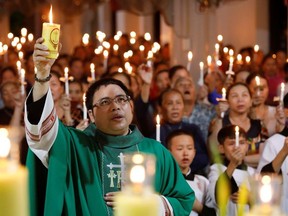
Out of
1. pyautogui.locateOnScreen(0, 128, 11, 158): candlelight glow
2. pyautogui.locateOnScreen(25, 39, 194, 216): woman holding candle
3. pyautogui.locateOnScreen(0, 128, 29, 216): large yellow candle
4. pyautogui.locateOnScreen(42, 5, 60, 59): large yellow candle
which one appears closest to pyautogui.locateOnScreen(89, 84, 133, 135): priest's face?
pyautogui.locateOnScreen(25, 39, 194, 216): woman holding candle

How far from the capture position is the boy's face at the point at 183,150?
5418mm

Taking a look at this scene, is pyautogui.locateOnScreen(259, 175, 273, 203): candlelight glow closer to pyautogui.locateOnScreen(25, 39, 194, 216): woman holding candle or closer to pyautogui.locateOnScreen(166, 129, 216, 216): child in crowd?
pyautogui.locateOnScreen(25, 39, 194, 216): woman holding candle

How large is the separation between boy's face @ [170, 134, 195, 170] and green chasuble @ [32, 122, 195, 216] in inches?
66.8

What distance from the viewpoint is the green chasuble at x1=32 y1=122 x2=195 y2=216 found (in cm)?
327

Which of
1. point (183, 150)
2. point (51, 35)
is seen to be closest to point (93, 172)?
point (51, 35)

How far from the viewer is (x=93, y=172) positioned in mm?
3412

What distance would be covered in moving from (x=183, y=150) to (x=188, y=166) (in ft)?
0.41

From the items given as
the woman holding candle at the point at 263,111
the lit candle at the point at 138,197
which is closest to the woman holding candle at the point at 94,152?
the lit candle at the point at 138,197

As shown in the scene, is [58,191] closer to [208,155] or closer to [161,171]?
[161,171]

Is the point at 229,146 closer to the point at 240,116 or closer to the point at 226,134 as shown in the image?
the point at 226,134

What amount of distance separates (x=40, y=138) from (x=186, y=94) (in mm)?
4455

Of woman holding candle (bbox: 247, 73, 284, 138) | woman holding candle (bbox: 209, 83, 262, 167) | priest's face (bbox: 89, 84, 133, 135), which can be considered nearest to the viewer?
priest's face (bbox: 89, 84, 133, 135)

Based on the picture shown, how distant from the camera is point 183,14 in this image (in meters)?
13.1

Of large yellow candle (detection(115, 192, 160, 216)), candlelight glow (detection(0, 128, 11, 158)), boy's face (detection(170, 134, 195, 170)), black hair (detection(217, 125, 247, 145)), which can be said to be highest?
black hair (detection(217, 125, 247, 145))
